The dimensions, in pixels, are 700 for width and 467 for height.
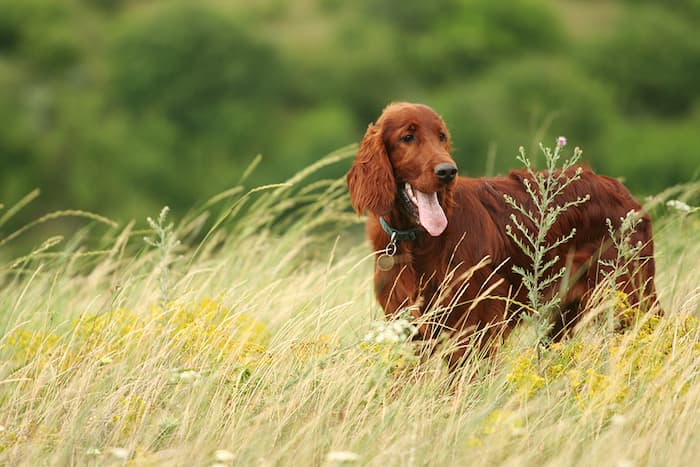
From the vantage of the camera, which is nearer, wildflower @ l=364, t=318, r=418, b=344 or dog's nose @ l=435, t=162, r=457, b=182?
wildflower @ l=364, t=318, r=418, b=344

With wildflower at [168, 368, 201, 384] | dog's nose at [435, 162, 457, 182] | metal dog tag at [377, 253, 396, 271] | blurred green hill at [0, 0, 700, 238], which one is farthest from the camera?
blurred green hill at [0, 0, 700, 238]

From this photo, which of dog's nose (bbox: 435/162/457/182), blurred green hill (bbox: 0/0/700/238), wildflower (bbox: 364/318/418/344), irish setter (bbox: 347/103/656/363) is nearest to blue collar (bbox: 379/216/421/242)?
irish setter (bbox: 347/103/656/363)

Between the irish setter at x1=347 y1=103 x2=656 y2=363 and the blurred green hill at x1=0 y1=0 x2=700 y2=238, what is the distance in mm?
22000

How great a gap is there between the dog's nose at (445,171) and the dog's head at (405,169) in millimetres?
28

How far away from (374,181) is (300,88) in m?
36.8

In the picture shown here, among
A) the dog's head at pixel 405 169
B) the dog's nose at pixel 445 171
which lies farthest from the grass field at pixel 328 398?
the dog's nose at pixel 445 171

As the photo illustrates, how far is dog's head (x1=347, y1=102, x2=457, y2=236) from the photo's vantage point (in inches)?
131

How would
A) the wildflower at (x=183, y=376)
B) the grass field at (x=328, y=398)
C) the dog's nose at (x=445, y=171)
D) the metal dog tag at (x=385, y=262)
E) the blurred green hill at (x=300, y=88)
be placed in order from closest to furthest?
the grass field at (x=328, y=398) → the wildflower at (x=183, y=376) → the dog's nose at (x=445, y=171) → the metal dog tag at (x=385, y=262) → the blurred green hill at (x=300, y=88)

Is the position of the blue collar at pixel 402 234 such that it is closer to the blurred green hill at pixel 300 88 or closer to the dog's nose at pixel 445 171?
the dog's nose at pixel 445 171

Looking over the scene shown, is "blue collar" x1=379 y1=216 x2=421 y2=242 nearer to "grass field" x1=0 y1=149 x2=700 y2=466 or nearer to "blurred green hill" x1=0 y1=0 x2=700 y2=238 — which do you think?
"grass field" x1=0 y1=149 x2=700 y2=466

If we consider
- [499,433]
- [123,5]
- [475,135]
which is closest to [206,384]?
[499,433]

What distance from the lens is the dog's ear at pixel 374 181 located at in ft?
11.3

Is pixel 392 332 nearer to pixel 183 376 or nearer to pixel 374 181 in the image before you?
pixel 183 376

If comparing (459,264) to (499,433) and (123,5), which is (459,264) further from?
(123,5)
